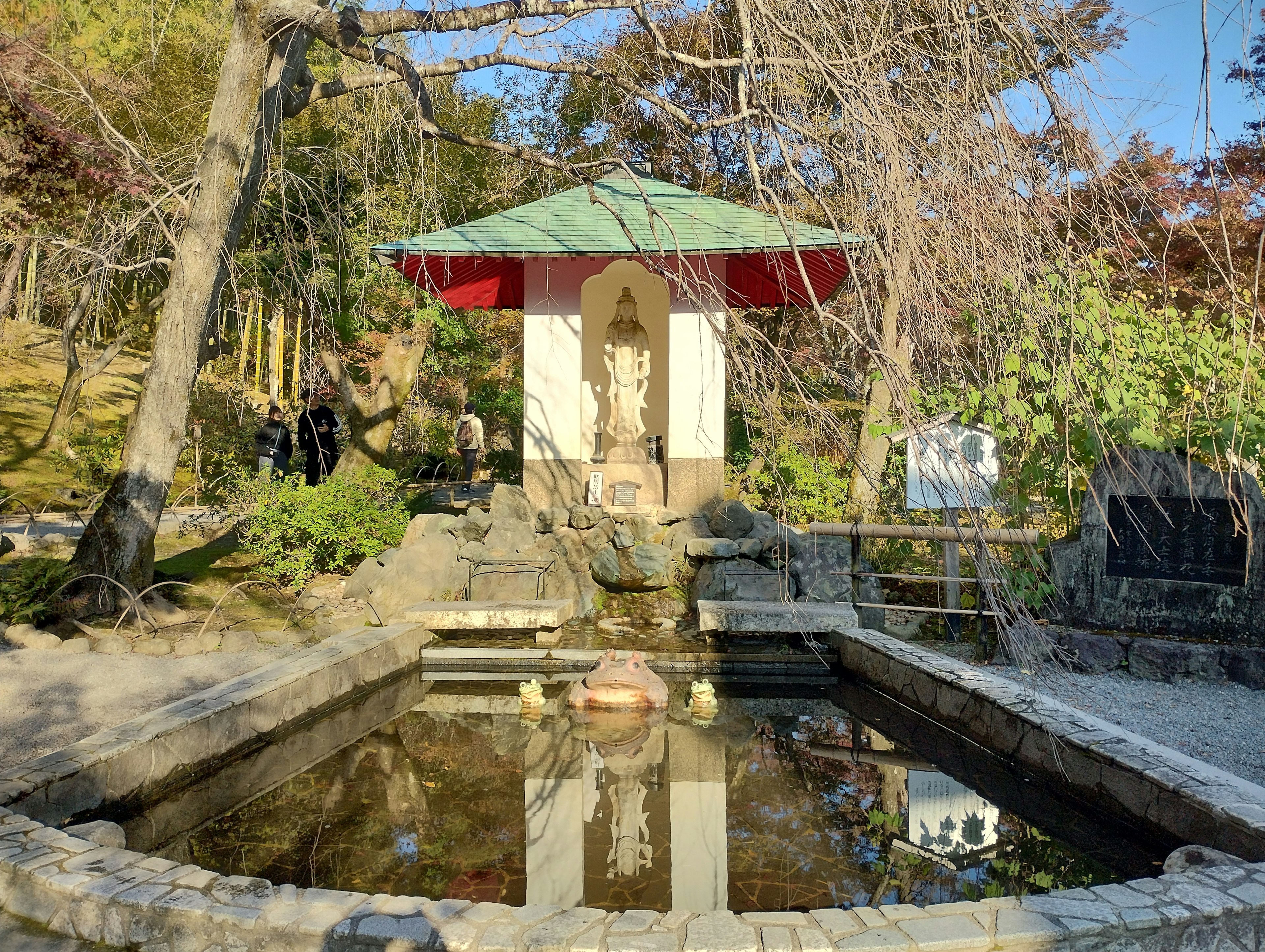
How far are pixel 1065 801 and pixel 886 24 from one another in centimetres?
381

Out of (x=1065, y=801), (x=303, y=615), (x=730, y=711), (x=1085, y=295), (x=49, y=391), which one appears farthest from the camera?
(x=49, y=391)

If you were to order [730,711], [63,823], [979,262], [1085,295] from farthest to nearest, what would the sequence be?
[730,711] < [63,823] < [1085,295] < [979,262]

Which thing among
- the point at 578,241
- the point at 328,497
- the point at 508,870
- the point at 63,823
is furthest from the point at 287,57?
the point at 508,870

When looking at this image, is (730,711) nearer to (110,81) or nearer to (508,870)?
(508,870)

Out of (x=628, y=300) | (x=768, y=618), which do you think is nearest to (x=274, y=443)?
(x=628, y=300)

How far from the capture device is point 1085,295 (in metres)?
3.06

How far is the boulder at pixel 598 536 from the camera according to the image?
970 cm

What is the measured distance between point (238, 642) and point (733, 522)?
4.94 meters

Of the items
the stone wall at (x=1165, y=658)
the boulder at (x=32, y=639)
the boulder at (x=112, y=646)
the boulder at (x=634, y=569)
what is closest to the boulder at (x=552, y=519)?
the boulder at (x=634, y=569)

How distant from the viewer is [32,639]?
Result: 693 cm

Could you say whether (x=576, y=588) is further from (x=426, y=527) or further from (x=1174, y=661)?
(x=1174, y=661)

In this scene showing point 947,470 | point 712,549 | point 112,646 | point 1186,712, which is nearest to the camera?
point 947,470

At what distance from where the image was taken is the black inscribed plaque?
713cm

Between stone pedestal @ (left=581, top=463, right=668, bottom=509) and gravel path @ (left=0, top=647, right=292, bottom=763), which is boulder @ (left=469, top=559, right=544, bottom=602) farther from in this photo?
stone pedestal @ (left=581, top=463, right=668, bottom=509)
